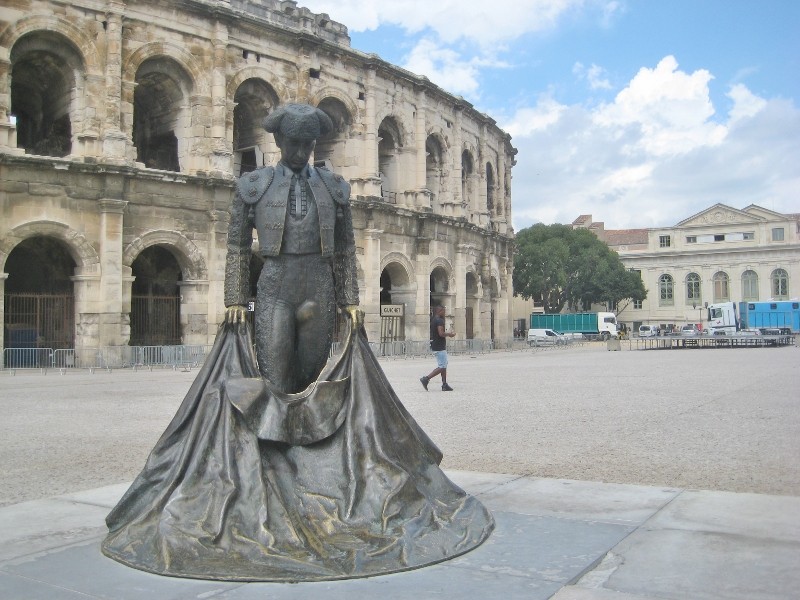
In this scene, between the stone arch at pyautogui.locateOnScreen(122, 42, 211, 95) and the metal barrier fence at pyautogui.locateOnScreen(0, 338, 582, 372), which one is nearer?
the metal barrier fence at pyautogui.locateOnScreen(0, 338, 582, 372)

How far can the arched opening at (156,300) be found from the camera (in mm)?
22438

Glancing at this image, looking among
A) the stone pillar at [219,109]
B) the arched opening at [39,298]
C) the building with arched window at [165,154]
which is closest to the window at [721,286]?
the building with arched window at [165,154]

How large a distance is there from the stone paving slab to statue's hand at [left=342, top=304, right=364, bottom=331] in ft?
4.44

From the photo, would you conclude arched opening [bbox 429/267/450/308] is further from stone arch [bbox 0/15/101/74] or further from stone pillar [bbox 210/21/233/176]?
stone arch [bbox 0/15/101/74]

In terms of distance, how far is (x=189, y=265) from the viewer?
71.9 feet

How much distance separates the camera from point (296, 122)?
182 inches

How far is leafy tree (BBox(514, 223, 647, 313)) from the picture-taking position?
5462 cm

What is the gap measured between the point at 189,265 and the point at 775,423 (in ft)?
53.9

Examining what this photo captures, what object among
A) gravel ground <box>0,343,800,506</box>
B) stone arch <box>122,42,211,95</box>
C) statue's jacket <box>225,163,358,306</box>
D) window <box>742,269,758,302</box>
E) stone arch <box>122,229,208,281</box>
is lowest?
gravel ground <box>0,343,800,506</box>

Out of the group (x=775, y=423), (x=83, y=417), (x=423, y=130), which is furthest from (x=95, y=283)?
(x=775, y=423)

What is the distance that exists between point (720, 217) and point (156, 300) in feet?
188

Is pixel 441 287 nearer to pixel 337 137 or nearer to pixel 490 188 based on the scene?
pixel 337 137

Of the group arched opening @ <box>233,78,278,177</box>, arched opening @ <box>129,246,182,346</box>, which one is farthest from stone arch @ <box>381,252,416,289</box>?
arched opening @ <box>129,246,182,346</box>

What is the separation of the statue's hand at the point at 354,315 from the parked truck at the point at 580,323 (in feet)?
164
